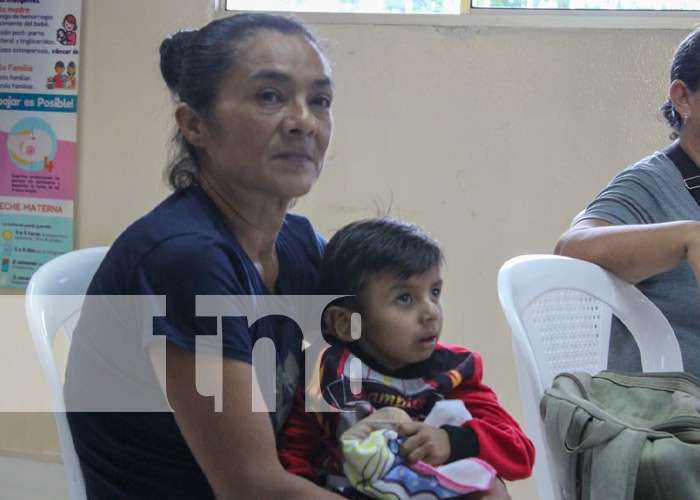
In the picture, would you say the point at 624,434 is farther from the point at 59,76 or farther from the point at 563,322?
the point at 59,76

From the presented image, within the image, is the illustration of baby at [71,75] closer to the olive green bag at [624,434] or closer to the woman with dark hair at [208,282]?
the woman with dark hair at [208,282]

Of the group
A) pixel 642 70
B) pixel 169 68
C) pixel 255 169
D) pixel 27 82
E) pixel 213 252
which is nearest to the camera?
pixel 213 252

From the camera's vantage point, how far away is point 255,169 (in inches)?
49.4

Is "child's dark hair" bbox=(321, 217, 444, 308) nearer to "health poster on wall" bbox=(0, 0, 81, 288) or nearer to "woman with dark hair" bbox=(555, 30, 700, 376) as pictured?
"woman with dark hair" bbox=(555, 30, 700, 376)

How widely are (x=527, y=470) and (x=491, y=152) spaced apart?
5.00 feet

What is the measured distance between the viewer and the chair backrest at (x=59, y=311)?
123 cm

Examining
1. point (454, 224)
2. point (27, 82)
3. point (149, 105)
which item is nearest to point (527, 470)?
point (454, 224)

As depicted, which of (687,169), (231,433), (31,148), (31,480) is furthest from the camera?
(31,148)

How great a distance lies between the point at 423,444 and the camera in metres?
1.19

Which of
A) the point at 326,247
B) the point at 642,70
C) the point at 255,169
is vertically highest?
the point at 642,70

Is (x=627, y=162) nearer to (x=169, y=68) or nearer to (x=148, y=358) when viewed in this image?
(x=169, y=68)

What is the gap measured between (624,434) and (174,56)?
3.14ft

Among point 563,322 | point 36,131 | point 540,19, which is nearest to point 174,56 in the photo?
point 563,322

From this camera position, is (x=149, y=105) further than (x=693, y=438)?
Yes
